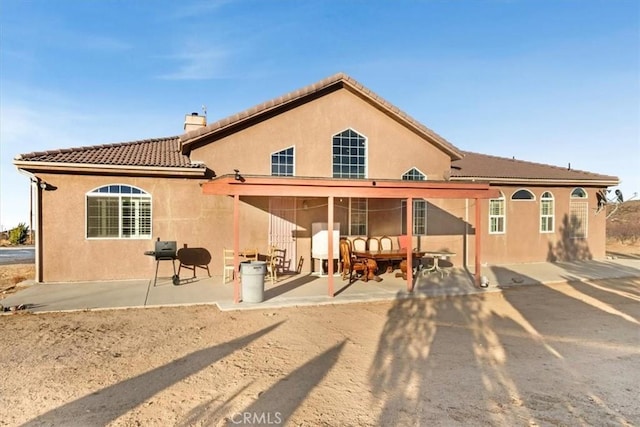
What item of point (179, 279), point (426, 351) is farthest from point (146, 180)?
point (426, 351)

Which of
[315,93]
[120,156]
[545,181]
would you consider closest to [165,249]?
[120,156]

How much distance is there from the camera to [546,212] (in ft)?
52.8

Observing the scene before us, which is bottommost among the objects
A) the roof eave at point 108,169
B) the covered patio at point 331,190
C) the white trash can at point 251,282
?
the white trash can at point 251,282

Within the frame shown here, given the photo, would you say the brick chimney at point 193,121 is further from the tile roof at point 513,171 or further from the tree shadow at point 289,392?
the tree shadow at point 289,392

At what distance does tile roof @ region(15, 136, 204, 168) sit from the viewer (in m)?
10.2

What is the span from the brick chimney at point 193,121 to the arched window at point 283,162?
451cm

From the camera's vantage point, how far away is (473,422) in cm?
373

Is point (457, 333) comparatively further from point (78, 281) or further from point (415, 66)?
point (415, 66)

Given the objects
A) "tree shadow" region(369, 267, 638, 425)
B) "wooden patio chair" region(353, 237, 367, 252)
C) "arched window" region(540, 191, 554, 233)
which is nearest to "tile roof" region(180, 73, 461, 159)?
"arched window" region(540, 191, 554, 233)

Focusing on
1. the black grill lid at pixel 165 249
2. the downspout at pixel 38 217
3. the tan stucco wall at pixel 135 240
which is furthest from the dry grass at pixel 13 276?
the black grill lid at pixel 165 249

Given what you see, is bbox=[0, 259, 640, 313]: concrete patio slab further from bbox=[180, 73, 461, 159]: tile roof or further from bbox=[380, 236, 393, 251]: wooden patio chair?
bbox=[180, 73, 461, 159]: tile roof

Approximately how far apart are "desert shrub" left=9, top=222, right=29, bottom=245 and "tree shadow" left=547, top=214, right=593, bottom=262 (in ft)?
105

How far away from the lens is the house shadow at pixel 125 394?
12.2 feet

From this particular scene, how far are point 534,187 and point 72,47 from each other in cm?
1864
